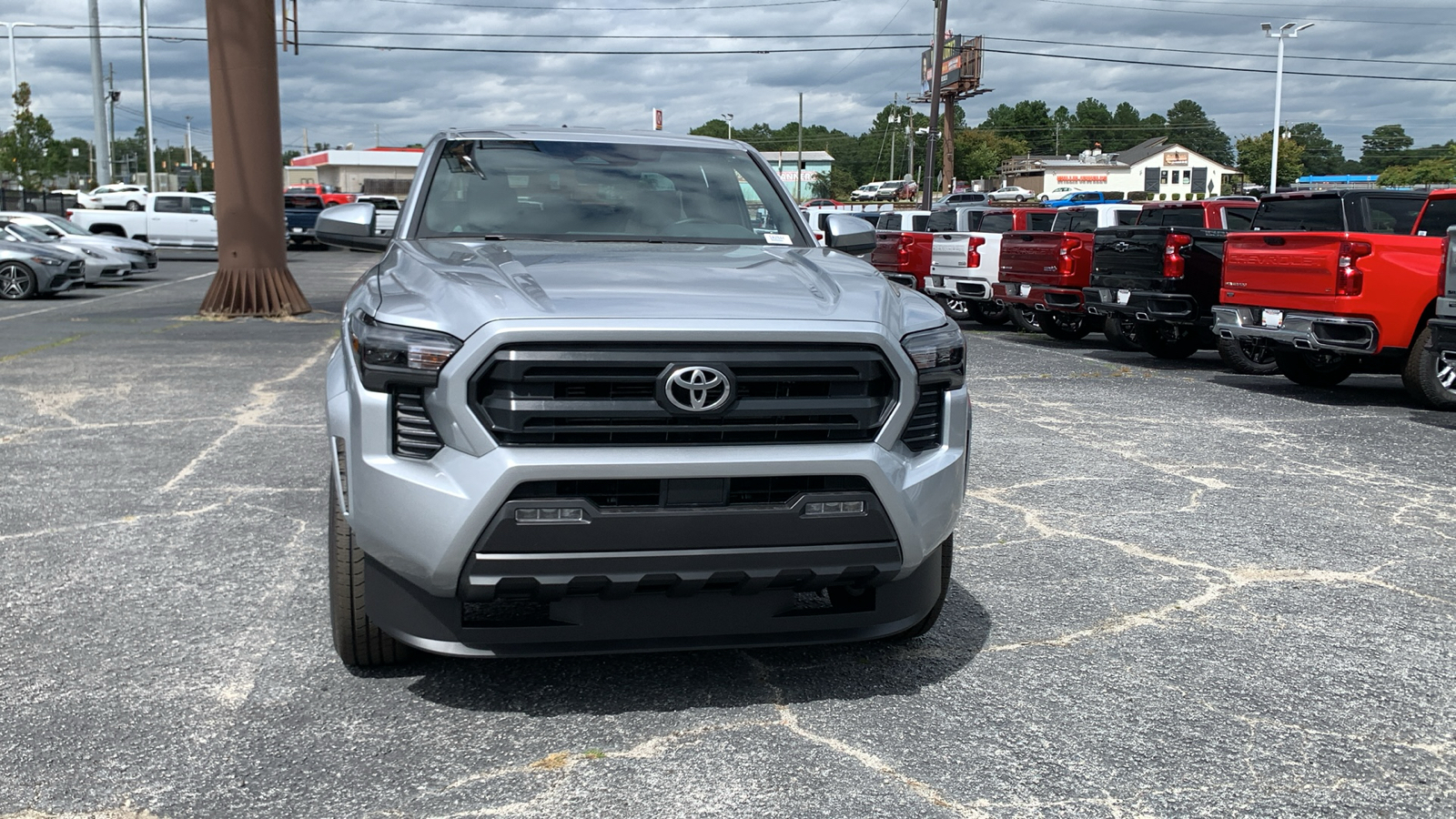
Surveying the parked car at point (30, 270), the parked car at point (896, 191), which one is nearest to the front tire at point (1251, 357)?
the parked car at point (30, 270)

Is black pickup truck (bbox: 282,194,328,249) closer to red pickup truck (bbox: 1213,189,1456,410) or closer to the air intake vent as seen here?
red pickup truck (bbox: 1213,189,1456,410)

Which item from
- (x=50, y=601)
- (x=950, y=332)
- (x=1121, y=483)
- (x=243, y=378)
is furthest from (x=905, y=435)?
(x=243, y=378)

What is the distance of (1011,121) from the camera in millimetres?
160000

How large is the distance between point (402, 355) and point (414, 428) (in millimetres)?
192

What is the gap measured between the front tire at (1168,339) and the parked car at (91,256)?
57.4ft

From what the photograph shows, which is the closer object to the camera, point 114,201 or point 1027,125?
point 114,201

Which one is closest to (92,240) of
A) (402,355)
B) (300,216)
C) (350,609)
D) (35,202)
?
(300,216)

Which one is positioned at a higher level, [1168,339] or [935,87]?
[935,87]

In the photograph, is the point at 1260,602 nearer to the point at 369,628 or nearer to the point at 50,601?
the point at 369,628

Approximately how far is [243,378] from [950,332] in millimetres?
8929

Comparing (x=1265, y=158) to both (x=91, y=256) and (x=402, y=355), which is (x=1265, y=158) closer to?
(x=91, y=256)

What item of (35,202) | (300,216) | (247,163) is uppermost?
(35,202)

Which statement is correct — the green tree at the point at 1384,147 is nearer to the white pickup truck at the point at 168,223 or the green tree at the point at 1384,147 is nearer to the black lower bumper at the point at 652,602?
the white pickup truck at the point at 168,223

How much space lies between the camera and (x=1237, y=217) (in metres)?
14.5
